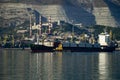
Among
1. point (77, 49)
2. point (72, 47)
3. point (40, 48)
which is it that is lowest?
point (77, 49)

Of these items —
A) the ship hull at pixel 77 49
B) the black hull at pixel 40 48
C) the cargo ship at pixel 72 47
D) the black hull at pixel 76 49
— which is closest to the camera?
the black hull at pixel 40 48

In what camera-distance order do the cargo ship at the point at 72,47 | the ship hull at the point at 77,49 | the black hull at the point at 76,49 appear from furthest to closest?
the cargo ship at the point at 72,47, the ship hull at the point at 77,49, the black hull at the point at 76,49

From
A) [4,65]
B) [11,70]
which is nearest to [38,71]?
[11,70]

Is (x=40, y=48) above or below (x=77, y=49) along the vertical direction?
above

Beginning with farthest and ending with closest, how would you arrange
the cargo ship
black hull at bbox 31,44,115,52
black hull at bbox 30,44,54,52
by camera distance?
the cargo ship → black hull at bbox 31,44,115,52 → black hull at bbox 30,44,54,52

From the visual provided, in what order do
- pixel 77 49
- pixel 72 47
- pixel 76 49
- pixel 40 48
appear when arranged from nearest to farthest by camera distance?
pixel 40 48
pixel 76 49
pixel 77 49
pixel 72 47

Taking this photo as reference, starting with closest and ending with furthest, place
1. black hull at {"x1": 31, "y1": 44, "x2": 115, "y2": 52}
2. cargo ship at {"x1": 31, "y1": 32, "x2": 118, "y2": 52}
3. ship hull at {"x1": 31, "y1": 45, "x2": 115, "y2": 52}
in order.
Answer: black hull at {"x1": 31, "y1": 44, "x2": 115, "y2": 52} → ship hull at {"x1": 31, "y1": 45, "x2": 115, "y2": 52} → cargo ship at {"x1": 31, "y1": 32, "x2": 118, "y2": 52}

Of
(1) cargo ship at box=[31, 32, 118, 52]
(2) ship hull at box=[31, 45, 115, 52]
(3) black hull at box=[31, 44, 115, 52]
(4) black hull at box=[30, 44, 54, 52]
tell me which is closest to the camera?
(4) black hull at box=[30, 44, 54, 52]

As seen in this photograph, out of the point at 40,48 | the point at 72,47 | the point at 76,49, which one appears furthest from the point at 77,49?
the point at 40,48

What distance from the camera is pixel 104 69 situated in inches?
3442

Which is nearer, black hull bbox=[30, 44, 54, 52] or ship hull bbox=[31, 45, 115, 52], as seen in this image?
black hull bbox=[30, 44, 54, 52]

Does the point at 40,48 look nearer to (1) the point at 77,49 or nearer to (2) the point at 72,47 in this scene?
(1) the point at 77,49

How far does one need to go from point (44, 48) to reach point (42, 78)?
96.3 m

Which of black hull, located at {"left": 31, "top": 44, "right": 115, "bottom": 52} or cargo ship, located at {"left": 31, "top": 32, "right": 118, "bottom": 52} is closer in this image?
black hull, located at {"left": 31, "top": 44, "right": 115, "bottom": 52}
